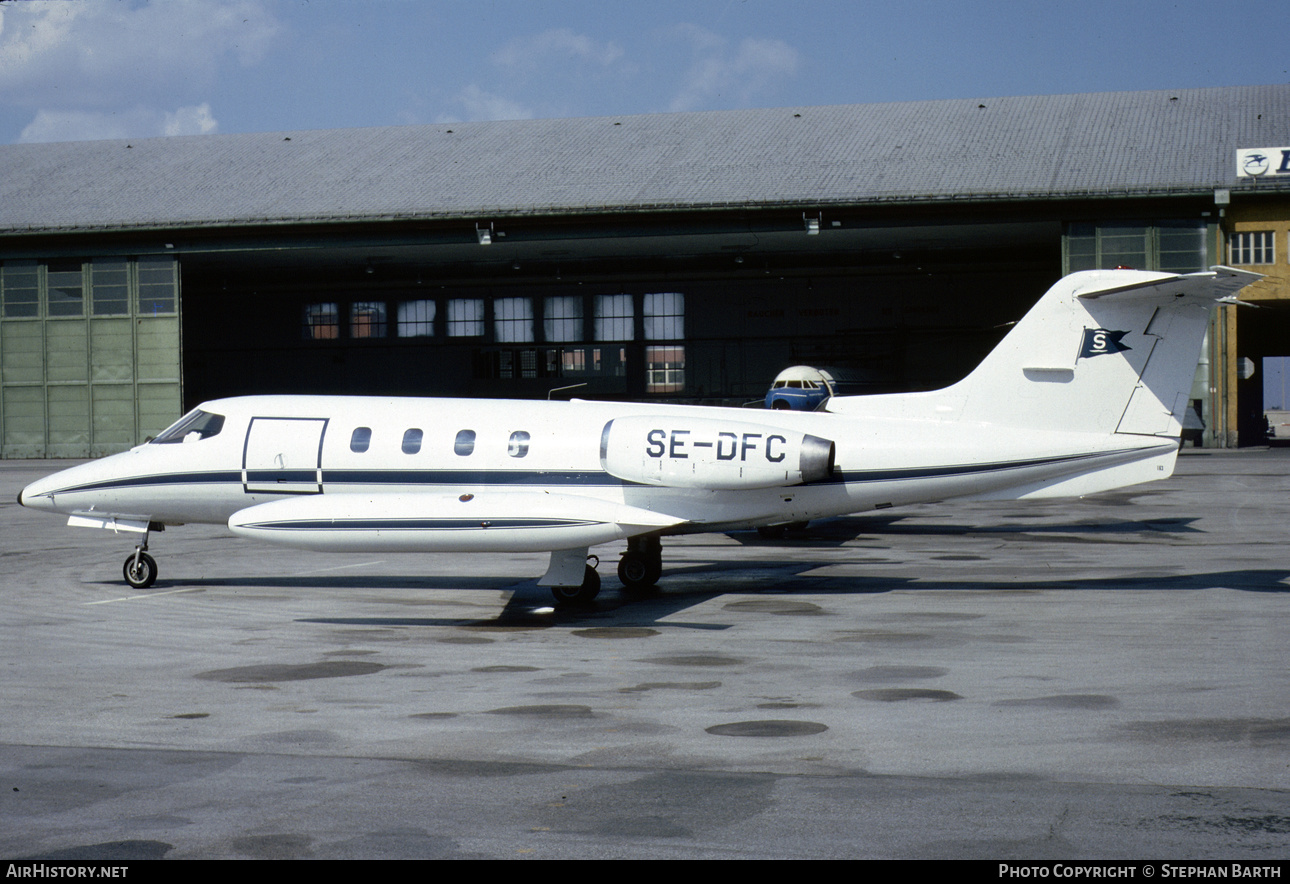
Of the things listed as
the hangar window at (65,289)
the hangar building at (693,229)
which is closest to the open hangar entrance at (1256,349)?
the hangar building at (693,229)

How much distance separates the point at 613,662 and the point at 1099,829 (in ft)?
20.0

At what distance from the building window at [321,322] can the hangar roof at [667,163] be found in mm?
15751

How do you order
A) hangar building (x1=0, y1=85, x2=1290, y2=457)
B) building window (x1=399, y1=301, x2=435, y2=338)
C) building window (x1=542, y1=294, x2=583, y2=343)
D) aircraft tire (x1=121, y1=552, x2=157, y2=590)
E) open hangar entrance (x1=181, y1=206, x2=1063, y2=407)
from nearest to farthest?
aircraft tire (x1=121, y1=552, x2=157, y2=590)
hangar building (x1=0, y1=85, x2=1290, y2=457)
open hangar entrance (x1=181, y1=206, x2=1063, y2=407)
building window (x1=542, y1=294, x2=583, y2=343)
building window (x1=399, y1=301, x2=435, y2=338)

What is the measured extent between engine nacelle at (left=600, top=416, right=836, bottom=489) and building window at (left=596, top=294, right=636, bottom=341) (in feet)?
188

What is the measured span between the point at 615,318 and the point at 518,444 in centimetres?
5723

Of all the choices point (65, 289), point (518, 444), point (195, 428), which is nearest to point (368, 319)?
point (65, 289)

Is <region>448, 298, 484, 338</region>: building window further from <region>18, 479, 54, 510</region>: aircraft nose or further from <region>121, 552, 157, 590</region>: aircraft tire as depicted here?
<region>121, 552, 157, 590</region>: aircraft tire

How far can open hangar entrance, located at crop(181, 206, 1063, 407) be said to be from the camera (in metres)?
61.5

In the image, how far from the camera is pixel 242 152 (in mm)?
60312

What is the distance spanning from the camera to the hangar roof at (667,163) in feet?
163

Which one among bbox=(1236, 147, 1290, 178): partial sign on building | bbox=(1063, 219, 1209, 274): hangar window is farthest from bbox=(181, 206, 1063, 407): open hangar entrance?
bbox=(1236, 147, 1290, 178): partial sign on building

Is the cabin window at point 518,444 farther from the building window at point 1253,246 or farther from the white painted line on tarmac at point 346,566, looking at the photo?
the building window at point 1253,246

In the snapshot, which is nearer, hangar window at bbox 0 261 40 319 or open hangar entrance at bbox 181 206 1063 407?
hangar window at bbox 0 261 40 319
